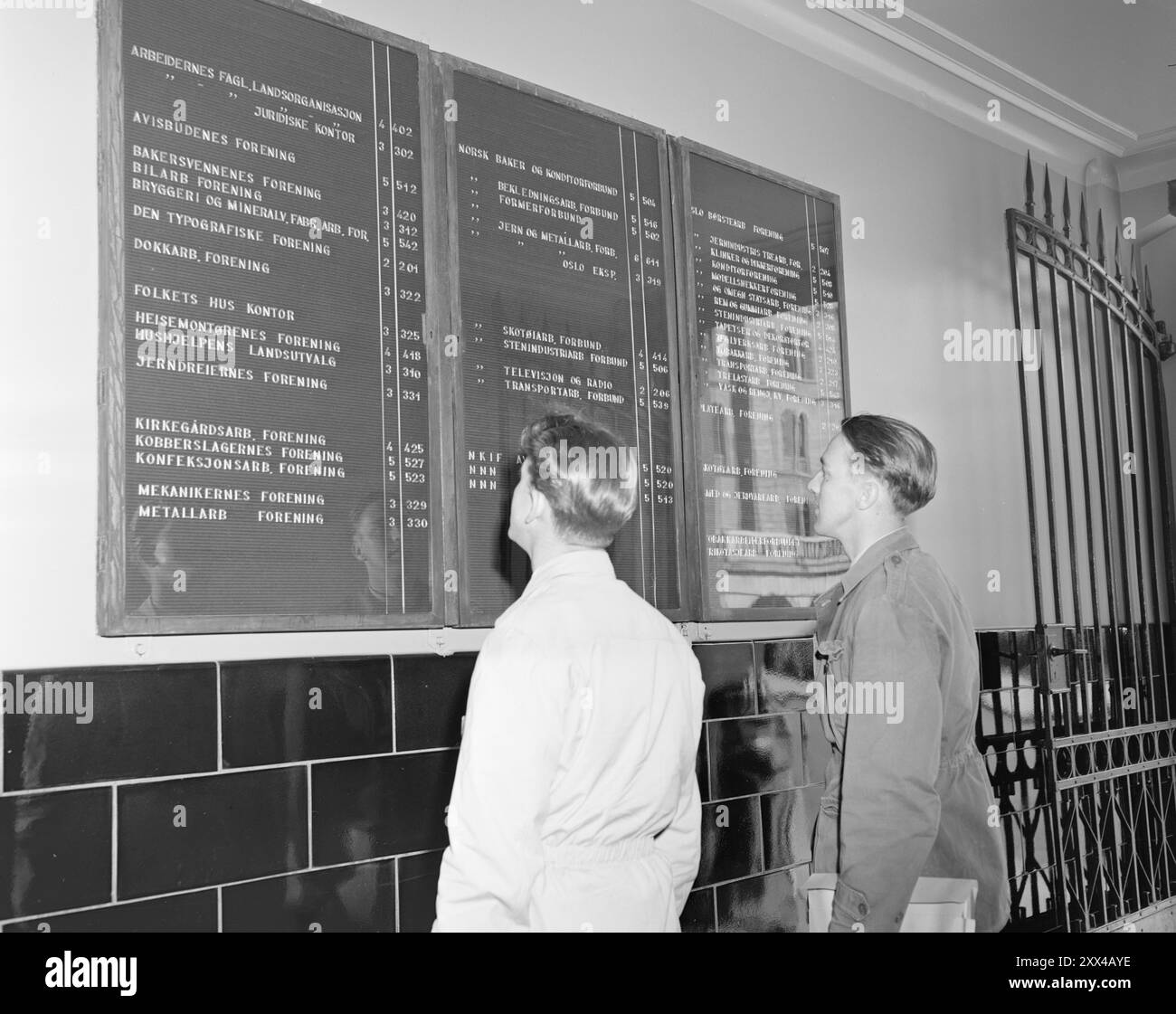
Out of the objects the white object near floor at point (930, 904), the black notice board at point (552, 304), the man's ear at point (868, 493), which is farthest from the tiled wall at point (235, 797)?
the man's ear at point (868, 493)

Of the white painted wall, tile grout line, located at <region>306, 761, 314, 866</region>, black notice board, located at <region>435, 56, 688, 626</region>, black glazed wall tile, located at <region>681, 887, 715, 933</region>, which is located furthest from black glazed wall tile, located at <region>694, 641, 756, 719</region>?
tile grout line, located at <region>306, 761, 314, 866</region>

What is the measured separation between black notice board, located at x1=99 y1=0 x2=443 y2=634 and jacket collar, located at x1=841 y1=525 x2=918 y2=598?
786 mm

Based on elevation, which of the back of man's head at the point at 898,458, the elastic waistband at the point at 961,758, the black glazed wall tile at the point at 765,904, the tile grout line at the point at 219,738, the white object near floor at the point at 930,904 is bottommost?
the black glazed wall tile at the point at 765,904

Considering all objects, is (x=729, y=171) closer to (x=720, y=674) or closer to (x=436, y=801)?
(x=720, y=674)

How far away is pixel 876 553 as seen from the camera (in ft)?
6.25

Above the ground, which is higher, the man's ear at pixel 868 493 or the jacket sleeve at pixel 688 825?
the man's ear at pixel 868 493

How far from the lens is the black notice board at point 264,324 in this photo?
1.76 meters

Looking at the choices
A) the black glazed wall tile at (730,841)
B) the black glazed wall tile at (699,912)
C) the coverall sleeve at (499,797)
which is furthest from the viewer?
the black glazed wall tile at (730,841)

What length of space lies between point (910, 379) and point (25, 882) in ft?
9.32

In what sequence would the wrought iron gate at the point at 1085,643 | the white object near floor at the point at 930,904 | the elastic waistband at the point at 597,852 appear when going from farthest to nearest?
the wrought iron gate at the point at 1085,643, the white object near floor at the point at 930,904, the elastic waistband at the point at 597,852

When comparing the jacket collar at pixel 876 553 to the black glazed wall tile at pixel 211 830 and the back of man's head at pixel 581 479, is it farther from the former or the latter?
the black glazed wall tile at pixel 211 830

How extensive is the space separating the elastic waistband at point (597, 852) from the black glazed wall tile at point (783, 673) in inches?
48.0

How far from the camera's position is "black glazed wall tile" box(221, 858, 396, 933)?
1755 millimetres
